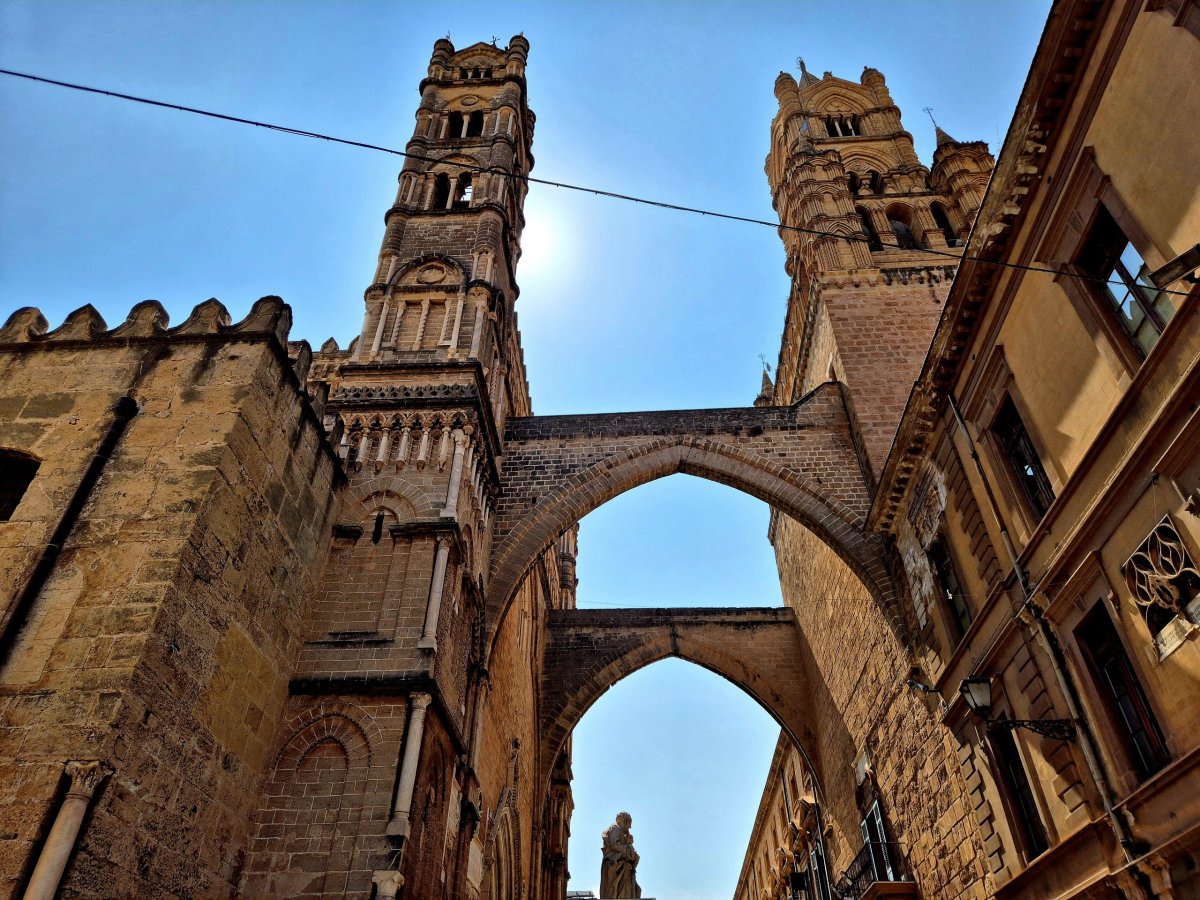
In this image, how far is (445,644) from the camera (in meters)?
8.97

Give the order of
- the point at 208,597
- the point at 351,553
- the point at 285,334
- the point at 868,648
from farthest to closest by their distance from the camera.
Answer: the point at 868,648 → the point at 351,553 → the point at 285,334 → the point at 208,597

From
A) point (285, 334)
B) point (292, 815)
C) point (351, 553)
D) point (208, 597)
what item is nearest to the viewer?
point (208, 597)

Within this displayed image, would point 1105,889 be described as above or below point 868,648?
below

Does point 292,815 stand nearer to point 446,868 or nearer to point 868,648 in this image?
point 446,868

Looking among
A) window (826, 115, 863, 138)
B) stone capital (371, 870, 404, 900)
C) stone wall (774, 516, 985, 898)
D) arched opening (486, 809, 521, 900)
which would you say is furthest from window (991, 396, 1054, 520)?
window (826, 115, 863, 138)

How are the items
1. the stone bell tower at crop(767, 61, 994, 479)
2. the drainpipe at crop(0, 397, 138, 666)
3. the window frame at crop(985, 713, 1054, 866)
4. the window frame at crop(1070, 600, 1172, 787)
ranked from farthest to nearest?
the stone bell tower at crop(767, 61, 994, 479) → the window frame at crop(985, 713, 1054, 866) → the drainpipe at crop(0, 397, 138, 666) → the window frame at crop(1070, 600, 1172, 787)

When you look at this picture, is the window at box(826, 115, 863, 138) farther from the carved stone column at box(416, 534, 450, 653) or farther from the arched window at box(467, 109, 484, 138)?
the carved stone column at box(416, 534, 450, 653)

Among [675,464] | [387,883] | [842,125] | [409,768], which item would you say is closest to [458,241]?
[675,464]

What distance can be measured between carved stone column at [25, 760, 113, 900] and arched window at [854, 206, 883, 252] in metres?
14.8

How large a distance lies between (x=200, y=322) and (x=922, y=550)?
27.5 feet

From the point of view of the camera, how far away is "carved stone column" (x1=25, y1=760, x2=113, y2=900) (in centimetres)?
484

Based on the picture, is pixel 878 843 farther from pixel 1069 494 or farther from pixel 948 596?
pixel 1069 494

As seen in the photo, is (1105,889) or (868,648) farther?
(868,648)

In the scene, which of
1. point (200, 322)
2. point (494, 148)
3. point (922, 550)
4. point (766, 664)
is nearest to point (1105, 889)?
point (922, 550)
